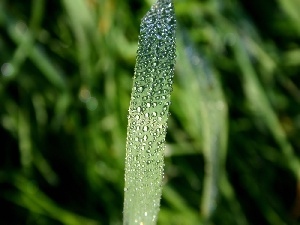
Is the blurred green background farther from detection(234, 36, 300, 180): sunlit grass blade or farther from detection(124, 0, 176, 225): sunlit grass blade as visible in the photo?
detection(124, 0, 176, 225): sunlit grass blade

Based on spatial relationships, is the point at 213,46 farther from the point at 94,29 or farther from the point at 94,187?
the point at 94,187

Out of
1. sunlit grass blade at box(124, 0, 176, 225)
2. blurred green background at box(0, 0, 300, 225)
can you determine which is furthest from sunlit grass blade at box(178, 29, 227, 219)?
sunlit grass blade at box(124, 0, 176, 225)

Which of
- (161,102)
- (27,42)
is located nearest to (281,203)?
(27,42)

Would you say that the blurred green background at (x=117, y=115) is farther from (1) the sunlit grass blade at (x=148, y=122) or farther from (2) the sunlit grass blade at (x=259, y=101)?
(1) the sunlit grass blade at (x=148, y=122)

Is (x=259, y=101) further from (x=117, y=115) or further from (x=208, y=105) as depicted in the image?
(x=117, y=115)

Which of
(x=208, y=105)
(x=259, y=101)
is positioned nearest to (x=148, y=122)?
(x=208, y=105)
